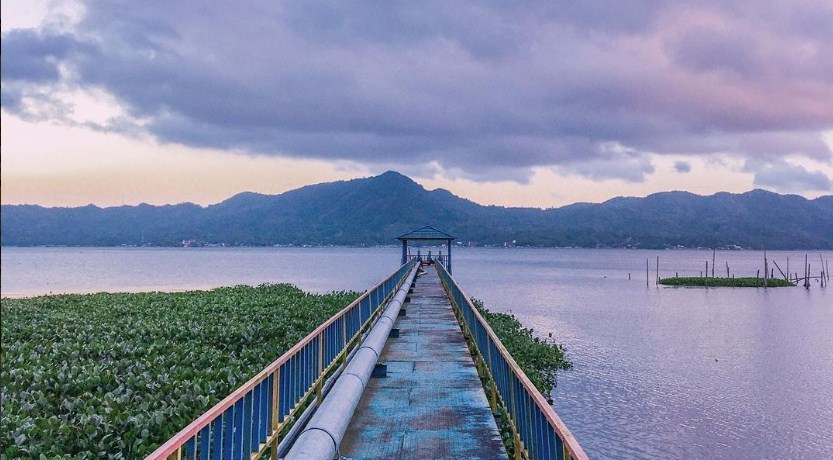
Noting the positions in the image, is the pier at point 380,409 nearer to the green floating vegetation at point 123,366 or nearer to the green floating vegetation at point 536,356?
the green floating vegetation at point 123,366

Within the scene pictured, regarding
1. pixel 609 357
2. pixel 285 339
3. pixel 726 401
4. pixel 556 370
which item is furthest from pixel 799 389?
pixel 285 339

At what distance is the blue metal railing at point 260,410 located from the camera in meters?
4.93

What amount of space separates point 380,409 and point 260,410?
3767 millimetres

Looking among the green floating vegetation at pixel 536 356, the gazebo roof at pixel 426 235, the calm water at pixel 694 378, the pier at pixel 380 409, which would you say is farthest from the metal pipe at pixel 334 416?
the gazebo roof at pixel 426 235

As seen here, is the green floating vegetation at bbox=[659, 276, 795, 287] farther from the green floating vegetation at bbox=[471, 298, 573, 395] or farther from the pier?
the pier

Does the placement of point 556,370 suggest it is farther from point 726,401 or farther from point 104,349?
point 104,349

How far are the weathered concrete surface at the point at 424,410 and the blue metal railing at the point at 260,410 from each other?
40.6 inches

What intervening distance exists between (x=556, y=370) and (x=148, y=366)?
59.8 ft

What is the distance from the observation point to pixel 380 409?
33.3ft

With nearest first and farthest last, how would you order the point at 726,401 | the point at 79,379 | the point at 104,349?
the point at 79,379, the point at 104,349, the point at 726,401

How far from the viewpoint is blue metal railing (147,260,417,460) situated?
4934 mm

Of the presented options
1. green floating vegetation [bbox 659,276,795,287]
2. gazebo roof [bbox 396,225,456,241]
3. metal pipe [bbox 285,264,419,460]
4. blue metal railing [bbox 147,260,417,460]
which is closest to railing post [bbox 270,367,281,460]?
blue metal railing [bbox 147,260,417,460]

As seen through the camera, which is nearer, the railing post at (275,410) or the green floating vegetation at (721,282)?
the railing post at (275,410)

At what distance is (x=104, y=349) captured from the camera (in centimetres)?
1834
